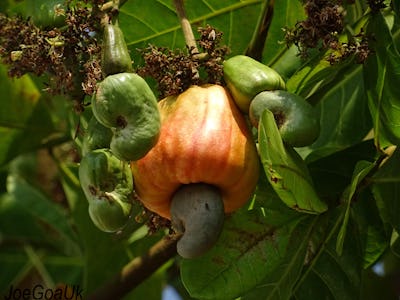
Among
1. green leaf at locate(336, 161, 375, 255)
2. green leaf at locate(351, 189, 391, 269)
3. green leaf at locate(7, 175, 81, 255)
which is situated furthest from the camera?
green leaf at locate(7, 175, 81, 255)

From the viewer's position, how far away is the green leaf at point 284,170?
1.36 meters

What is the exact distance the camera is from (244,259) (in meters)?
1.62

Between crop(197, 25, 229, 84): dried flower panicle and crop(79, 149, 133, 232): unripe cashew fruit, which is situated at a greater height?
crop(197, 25, 229, 84): dried flower panicle

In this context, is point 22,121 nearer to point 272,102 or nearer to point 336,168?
point 336,168

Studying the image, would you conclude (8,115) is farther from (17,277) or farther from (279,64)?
(279,64)

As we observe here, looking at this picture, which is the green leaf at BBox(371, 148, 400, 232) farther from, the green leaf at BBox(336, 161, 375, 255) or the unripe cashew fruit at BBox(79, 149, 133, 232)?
the unripe cashew fruit at BBox(79, 149, 133, 232)

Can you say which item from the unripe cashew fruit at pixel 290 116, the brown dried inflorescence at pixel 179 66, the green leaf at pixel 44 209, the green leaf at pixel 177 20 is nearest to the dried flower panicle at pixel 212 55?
the brown dried inflorescence at pixel 179 66

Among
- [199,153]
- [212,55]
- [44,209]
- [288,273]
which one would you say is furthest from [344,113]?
[44,209]

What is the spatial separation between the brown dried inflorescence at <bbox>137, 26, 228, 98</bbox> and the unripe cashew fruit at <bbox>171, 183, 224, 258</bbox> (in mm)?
168

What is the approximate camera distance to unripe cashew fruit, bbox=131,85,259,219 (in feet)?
4.55

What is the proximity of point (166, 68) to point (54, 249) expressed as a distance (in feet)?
5.25

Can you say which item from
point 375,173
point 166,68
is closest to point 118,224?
point 166,68

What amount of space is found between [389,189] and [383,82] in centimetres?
21

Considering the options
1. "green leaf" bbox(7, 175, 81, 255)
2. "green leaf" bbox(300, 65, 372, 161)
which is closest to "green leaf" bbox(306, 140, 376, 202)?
"green leaf" bbox(300, 65, 372, 161)
